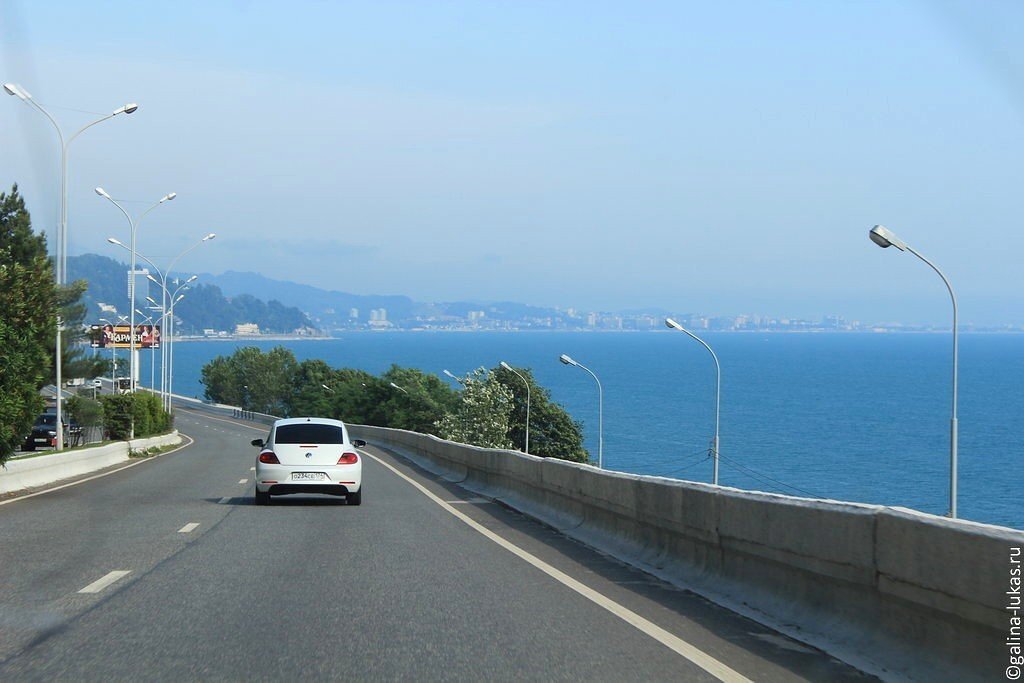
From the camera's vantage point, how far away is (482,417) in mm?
110438

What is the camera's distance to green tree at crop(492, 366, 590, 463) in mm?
115625

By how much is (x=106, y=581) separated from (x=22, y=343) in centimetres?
1453

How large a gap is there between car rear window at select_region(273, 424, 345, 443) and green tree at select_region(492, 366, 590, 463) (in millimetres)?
90849

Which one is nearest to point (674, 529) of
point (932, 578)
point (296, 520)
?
point (932, 578)

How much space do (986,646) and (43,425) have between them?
5328 cm

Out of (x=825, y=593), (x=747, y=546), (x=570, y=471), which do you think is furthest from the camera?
(x=570, y=471)

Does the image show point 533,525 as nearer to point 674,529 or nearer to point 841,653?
point 674,529

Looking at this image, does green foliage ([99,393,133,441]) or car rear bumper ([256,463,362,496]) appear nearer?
car rear bumper ([256,463,362,496])

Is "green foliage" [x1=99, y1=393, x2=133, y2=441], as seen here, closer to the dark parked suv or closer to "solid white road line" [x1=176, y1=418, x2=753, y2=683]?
the dark parked suv

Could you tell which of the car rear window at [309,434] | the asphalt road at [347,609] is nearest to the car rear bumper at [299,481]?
the car rear window at [309,434]

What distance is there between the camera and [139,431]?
60.9 meters

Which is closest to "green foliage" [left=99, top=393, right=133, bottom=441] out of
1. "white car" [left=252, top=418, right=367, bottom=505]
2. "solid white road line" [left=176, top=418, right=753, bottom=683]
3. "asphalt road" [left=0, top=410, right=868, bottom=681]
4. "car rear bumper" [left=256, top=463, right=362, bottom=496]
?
"white car" [left=252, top=418, right=367, bottom=505]

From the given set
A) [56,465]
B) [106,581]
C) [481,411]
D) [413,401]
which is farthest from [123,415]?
[413,401]

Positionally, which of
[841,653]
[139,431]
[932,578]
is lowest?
[139,431]
